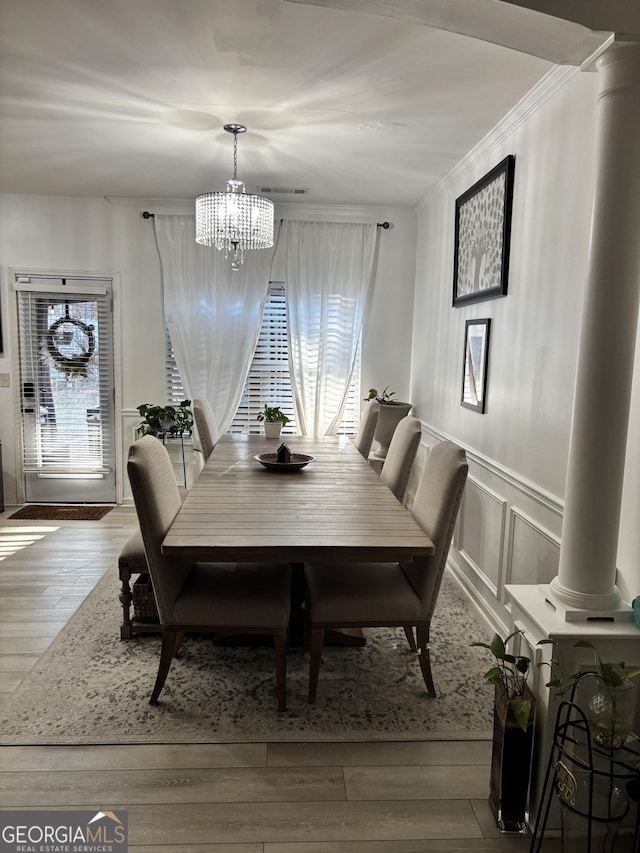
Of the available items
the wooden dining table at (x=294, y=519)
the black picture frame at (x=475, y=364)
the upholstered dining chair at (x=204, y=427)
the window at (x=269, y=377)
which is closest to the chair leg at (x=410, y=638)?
the wooden dining table at (x=294, y=519)

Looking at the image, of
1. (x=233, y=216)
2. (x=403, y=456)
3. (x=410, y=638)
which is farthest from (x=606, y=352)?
(x=233, y=216)

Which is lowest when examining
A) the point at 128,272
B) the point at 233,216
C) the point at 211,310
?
the point at 211,310

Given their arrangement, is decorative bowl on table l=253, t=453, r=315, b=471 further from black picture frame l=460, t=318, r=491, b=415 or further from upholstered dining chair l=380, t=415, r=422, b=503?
black picture frame l=460, t=318, r=491, b=415

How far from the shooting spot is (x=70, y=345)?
500 centimetres

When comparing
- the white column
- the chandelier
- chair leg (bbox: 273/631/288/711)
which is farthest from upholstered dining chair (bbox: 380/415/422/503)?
the chandelier

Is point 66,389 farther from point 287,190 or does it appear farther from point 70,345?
point 287,190

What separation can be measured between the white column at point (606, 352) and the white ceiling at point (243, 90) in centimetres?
37

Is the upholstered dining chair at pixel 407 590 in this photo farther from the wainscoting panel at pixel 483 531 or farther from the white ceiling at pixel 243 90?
the white ceiling at pixel 243 90

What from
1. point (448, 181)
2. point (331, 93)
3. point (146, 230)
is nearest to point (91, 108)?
point (331, 93)

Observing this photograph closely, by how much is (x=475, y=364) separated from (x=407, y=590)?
1.56m

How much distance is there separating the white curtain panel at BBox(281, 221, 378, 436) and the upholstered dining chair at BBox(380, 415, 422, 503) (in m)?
1.90

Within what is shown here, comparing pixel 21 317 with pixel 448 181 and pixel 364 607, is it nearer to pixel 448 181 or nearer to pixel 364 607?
pixel 448 181

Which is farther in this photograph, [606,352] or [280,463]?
[280,463]

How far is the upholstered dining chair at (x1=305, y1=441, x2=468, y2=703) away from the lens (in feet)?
7.38
